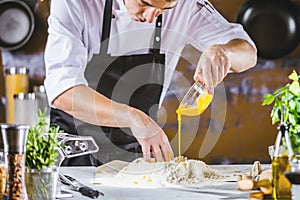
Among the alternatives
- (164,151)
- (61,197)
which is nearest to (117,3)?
(164,151)

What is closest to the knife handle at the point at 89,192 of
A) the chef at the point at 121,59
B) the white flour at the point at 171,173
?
the white flour at the point at 171,173

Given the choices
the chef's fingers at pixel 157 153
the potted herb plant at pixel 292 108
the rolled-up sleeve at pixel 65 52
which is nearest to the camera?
the potted herb plant at pixel 292 108

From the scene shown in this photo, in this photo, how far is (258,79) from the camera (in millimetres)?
3455

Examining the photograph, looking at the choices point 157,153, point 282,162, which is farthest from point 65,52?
point 282,162

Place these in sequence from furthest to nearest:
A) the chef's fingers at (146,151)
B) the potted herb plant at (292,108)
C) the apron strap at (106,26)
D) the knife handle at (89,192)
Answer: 1. the apron strap at (106,26)
2. the chef's fingers at (146,151)
3. the knife handle at (89,192)
4. the potted herb plant at (292,108)

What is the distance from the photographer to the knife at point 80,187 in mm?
1965

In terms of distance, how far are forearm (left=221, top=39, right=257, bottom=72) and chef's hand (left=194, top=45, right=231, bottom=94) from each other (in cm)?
3

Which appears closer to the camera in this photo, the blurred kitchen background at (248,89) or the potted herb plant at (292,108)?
the potted herb plant at (292,108)

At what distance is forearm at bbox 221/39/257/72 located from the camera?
3.03 m

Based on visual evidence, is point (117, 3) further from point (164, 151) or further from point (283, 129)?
point (283, 129)

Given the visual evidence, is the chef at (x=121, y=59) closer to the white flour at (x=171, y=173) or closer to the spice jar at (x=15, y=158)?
the white flour at (x=171, y=173)

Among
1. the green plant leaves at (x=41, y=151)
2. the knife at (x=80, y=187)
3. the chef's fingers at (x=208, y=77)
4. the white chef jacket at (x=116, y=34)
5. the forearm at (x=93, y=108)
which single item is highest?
the white chef jacket at (x=116, y=34)

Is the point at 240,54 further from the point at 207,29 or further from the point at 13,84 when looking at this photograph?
the point at 13,84

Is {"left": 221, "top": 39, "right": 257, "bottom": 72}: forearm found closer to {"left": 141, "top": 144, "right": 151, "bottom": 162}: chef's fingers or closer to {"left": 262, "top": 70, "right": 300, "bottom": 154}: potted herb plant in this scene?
{"left": 141, "top": 144, "right": 151, "bottom": 162}: chef's fingers
